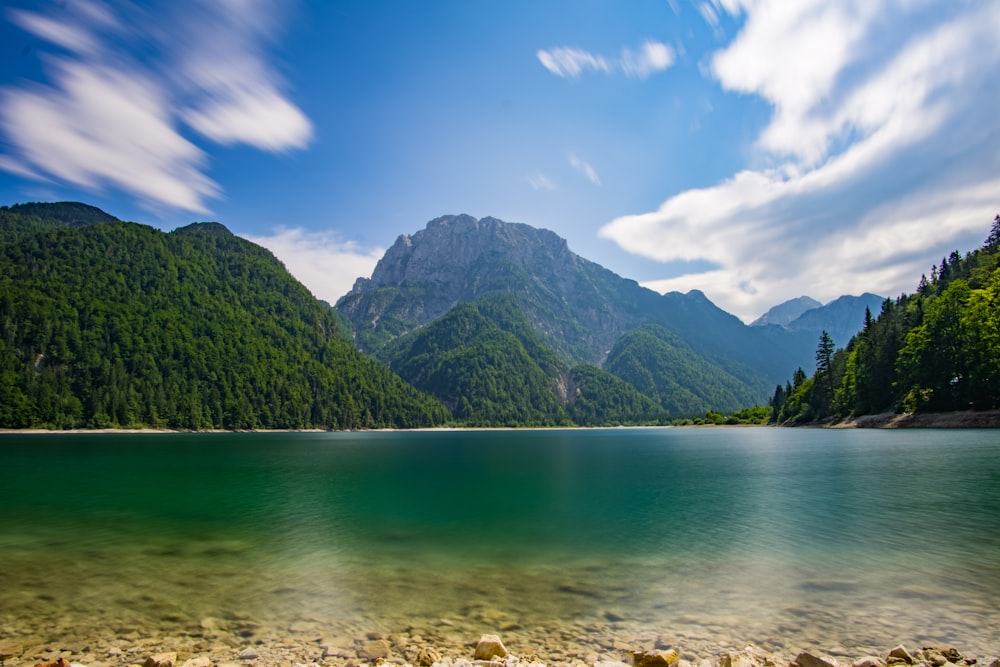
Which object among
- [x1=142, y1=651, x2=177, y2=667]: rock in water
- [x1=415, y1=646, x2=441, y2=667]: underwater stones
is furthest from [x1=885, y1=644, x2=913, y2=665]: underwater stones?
[x1=142, y1=651, x2=177, y2=667]: rock in water

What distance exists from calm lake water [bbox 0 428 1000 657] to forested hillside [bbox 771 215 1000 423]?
51037 mm

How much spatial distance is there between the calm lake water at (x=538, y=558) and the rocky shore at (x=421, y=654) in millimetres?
762

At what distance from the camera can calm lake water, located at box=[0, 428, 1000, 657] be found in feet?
47.3

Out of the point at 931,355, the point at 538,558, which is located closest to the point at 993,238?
the point at 931,355

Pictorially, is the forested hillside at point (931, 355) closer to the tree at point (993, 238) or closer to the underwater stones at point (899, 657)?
the tree at point (993, 238)

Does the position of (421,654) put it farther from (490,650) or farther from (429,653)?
(490,650)

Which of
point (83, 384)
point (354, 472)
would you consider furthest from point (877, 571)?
point (83, 384)

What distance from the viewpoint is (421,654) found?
12086mm

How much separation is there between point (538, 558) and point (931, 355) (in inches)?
4073

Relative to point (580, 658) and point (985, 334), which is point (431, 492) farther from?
point (985, 334)

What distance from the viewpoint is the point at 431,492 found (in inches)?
1682

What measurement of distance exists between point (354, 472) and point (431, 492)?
2017 cm

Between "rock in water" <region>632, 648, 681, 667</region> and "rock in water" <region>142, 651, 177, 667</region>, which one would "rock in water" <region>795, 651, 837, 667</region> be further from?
"rock in water" <region>142, 651, 177, 667</region>

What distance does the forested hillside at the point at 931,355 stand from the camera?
269ft
